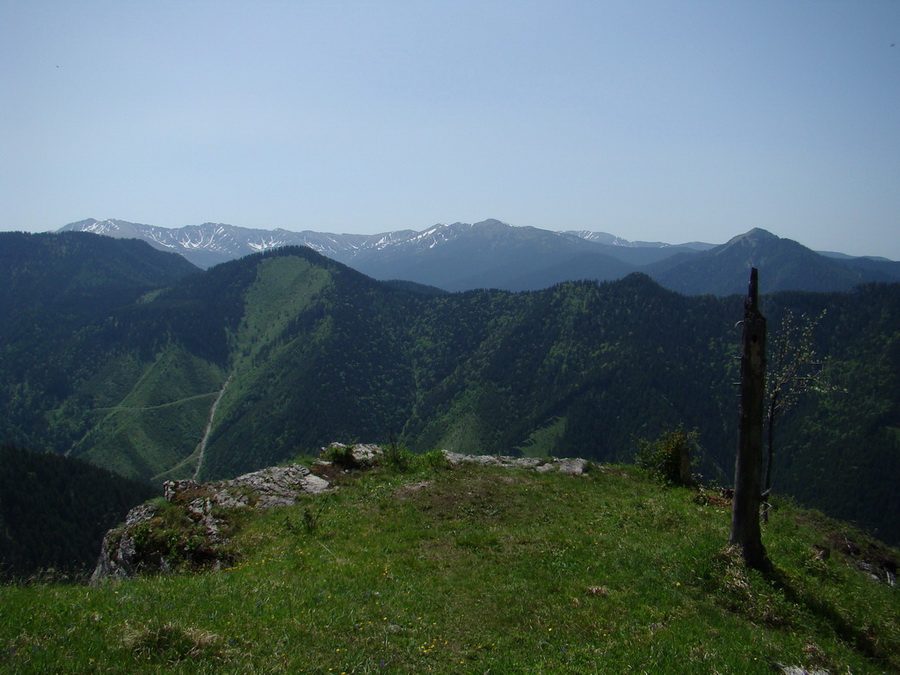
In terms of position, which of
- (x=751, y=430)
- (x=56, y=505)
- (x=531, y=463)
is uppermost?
(x=751, y=430)

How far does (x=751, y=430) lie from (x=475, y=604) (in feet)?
29.2

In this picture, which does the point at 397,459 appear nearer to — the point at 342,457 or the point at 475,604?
the point at 342,457

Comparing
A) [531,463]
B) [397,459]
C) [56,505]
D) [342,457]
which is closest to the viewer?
[342,457]

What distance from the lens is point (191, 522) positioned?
1808 cm

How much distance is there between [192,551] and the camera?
15695 mm

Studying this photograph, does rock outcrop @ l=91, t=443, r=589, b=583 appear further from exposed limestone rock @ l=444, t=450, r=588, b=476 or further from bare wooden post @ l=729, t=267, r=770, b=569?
bare wooden post @ l=729, t=267, r=770, b=569

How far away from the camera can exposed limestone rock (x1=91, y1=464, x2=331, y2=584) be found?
15.8m

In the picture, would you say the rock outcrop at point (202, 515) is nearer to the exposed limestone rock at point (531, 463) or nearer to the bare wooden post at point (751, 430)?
the exposed limestone rock at point (531, 463)

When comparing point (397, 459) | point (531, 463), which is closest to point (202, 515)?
point (397, 459)

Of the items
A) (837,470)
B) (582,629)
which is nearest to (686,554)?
(582,629)

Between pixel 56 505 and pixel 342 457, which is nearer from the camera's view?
pixel 342 457

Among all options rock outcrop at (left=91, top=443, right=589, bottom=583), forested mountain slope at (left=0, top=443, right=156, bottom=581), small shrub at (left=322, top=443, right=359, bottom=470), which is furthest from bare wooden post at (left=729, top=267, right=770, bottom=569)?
forested mountain slope at (left=0, top=443, right=156, bottom=581)

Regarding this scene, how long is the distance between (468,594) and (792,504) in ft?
68.8

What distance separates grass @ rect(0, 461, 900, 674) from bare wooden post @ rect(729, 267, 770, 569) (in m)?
0.72
